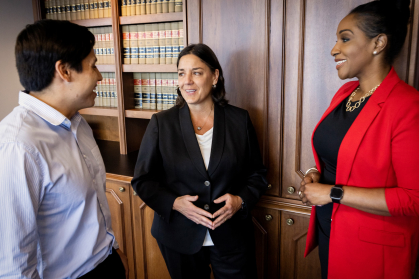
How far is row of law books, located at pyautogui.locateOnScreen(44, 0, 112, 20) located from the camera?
2.58 m

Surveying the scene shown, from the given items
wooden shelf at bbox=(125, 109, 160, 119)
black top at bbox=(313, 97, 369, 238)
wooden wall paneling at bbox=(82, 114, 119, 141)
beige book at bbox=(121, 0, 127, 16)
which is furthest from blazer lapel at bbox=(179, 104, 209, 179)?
wooden wall paneling at bbox=(82, 114, 119, 141)

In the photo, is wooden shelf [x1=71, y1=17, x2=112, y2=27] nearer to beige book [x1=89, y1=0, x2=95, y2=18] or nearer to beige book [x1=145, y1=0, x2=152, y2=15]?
beige book [x1=89, y1=0, x2=95, y2=18]

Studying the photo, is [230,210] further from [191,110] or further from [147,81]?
[147,81]

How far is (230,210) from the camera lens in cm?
152

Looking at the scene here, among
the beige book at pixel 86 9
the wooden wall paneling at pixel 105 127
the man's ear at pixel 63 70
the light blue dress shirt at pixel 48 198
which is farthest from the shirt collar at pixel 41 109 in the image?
the wooden wall paneling at pixel 105 127

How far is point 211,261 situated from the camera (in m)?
1.67

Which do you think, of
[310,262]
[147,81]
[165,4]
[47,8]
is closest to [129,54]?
[147,81]

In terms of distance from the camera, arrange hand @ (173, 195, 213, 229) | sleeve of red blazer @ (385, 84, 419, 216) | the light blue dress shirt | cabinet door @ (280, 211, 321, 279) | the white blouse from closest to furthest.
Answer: the light blue dress shirt, sleeve of red blazer @ (385, 84, 419, 216), hand @ (173, 195, 213, 229), the white blouse, cabinet door @ (280, 211, 321, 279)

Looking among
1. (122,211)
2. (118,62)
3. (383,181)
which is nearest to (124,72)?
(118,62)

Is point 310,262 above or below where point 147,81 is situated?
below

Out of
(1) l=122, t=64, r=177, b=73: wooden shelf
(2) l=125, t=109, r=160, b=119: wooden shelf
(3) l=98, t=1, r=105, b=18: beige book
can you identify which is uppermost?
(3) l=98, t=1, r=105, b=18: beige book

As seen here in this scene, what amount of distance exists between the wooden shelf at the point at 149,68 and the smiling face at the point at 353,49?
125 centimetres

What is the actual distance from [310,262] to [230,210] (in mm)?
741

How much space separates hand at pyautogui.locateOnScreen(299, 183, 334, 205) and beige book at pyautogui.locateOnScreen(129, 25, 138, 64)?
1.75 meters
